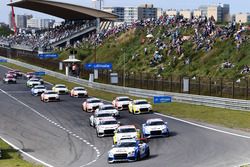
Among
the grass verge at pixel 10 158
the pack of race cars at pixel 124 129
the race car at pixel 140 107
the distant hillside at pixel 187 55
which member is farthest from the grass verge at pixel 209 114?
the grass verge at pixel 10 158

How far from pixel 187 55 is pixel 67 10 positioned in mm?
78213

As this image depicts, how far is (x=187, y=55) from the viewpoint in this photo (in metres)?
69.1

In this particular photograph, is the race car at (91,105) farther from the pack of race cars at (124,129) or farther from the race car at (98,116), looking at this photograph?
the race car at (98,116)

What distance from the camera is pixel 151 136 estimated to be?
111 ft


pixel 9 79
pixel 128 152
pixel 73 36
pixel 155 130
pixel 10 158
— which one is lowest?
pixel 10 158

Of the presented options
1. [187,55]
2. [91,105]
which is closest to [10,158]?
[91,105]

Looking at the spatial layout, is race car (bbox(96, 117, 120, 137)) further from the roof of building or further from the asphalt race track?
the roof of building

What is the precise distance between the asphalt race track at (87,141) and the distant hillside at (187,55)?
15809mm

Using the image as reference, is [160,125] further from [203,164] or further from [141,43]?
[141,43]

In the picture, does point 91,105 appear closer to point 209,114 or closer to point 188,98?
point 188,98

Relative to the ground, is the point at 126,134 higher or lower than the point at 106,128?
higher

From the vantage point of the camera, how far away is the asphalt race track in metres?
26.0

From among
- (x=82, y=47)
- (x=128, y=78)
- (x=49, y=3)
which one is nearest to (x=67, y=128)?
(x=128, y=78)

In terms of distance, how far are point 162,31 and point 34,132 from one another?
44.4 meters
